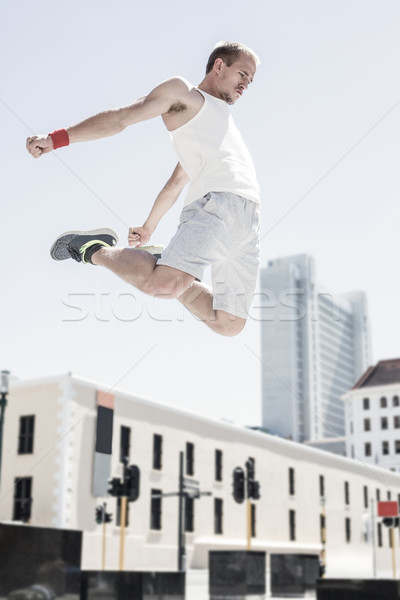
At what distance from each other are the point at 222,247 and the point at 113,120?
81 centimetres

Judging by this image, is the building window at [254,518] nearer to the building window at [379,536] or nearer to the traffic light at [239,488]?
the traffic light at [239,488]

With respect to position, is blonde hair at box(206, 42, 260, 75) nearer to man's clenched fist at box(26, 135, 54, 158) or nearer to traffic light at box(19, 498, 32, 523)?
man's clenched fist at box(26, 135, 54, 158)

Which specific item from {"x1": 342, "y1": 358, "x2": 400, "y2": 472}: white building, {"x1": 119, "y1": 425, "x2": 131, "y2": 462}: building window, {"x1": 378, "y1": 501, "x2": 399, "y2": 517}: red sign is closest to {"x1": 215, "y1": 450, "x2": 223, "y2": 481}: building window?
{"x1": 119, "y1": 425, "x2": 131, "y2": 462}: building window

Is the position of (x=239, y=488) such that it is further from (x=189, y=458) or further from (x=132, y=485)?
(x=132, y=485)

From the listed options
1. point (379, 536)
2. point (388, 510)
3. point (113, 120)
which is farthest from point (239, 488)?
point (379, 536)

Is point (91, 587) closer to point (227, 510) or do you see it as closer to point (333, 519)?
point (227, 510)

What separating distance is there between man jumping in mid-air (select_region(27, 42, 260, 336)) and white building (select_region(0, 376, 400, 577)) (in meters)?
19.4

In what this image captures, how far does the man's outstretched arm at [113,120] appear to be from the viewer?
10.8 feet

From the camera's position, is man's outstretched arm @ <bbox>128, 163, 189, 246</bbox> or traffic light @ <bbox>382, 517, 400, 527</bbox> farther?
traffic light @ <bbox>382, 517, 400, 527</bbox>

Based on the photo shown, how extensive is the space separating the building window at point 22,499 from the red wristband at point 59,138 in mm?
27359

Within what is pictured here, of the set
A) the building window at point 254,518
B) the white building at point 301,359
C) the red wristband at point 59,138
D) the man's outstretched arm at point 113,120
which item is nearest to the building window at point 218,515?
the building window at point 254,518

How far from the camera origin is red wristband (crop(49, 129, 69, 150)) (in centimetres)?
328

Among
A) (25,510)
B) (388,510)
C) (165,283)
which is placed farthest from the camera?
(25,510)

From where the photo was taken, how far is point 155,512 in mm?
33219
